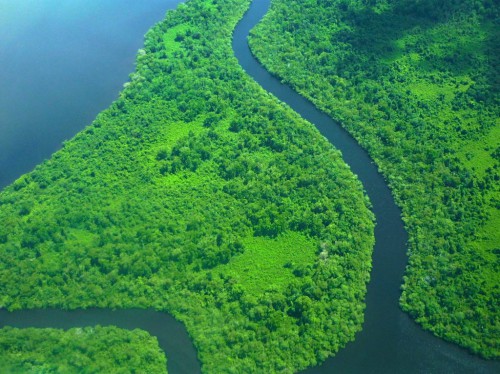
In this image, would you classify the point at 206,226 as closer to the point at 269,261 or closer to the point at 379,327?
the point at 269,261

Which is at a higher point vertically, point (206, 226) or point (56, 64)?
point (56, 64)

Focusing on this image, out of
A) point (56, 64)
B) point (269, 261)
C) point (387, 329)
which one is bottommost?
point (387, 329)

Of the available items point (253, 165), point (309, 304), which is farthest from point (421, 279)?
point (253, 165)

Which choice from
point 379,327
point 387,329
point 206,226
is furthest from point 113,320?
point 387,329

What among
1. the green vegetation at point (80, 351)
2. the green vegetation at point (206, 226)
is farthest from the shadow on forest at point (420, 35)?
the green vegetation at point (80, 351)

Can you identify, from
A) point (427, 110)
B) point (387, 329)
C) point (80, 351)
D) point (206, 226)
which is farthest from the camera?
point (427, 110)

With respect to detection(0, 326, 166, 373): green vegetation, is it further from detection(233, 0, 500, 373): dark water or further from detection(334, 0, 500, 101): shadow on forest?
detection(334, 0, 500, 101): shadow on forest

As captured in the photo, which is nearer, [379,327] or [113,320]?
[379,327]
